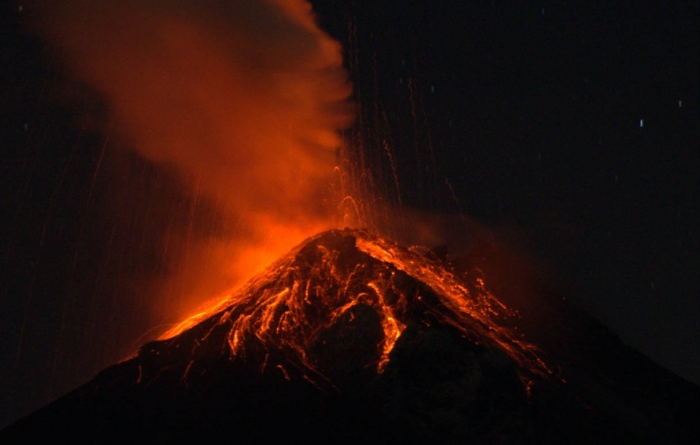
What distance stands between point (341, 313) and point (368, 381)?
277 inches

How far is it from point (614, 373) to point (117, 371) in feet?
115

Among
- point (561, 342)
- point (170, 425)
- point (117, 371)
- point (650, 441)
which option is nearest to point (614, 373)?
point (561, 342)

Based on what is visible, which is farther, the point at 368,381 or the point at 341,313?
the point at 341,313

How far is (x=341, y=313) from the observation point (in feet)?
133

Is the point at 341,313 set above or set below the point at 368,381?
above

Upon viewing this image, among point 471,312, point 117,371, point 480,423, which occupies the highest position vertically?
point 471,312

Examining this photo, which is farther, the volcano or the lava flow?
the lava flow

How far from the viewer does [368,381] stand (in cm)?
3431

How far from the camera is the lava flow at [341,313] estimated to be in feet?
122

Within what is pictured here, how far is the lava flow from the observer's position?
37094 millimetres

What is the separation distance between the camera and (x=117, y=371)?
36.9 m

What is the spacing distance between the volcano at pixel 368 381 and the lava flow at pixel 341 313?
0.45 ft

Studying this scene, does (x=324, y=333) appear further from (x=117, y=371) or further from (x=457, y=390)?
(x=117, y=371)

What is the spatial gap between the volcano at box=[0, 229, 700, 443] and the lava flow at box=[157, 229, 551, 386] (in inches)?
5.4
